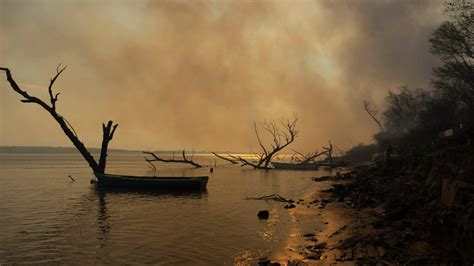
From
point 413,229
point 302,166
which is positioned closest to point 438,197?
point 413,229

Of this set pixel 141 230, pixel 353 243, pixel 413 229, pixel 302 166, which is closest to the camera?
pixel 353 243

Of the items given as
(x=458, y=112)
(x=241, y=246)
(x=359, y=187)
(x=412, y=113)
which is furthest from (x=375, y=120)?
(x=241, y=246)

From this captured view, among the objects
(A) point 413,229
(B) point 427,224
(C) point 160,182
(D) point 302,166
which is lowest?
(A) point 413,229

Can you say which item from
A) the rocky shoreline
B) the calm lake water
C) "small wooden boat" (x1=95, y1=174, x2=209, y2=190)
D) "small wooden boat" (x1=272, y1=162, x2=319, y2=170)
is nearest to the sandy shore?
the rocky shoreline

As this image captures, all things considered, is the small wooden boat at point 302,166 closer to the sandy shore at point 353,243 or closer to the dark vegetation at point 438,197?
the dark vegetation at point 438,197

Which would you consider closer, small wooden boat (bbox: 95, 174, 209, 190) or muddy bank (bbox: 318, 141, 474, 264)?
muddy bank (bbox: 318, 141, 474, 264)

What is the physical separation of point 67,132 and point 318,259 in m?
33.4

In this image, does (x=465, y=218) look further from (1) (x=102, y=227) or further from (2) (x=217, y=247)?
(1) (x=102, y=227)

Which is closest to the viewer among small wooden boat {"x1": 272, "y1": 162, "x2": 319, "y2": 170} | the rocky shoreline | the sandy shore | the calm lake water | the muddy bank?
the muddy bank

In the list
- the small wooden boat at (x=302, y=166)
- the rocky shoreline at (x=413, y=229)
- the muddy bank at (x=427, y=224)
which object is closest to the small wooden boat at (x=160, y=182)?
the rocky shoreline at (x=413, y=229)

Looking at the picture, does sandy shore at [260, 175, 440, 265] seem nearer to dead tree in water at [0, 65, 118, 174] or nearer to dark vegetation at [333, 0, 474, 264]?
dark vegetation at [333, 0, 474, 264]

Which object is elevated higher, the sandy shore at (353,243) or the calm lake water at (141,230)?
the sandy shore at (353,243)

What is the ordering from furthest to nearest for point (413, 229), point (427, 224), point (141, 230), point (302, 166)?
1. point (302, 166)
2. point (141, 230)
3. point (413, 229)
4. point (427, 224)

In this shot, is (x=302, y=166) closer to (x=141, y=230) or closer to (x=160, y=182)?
(x=160, y=182)
